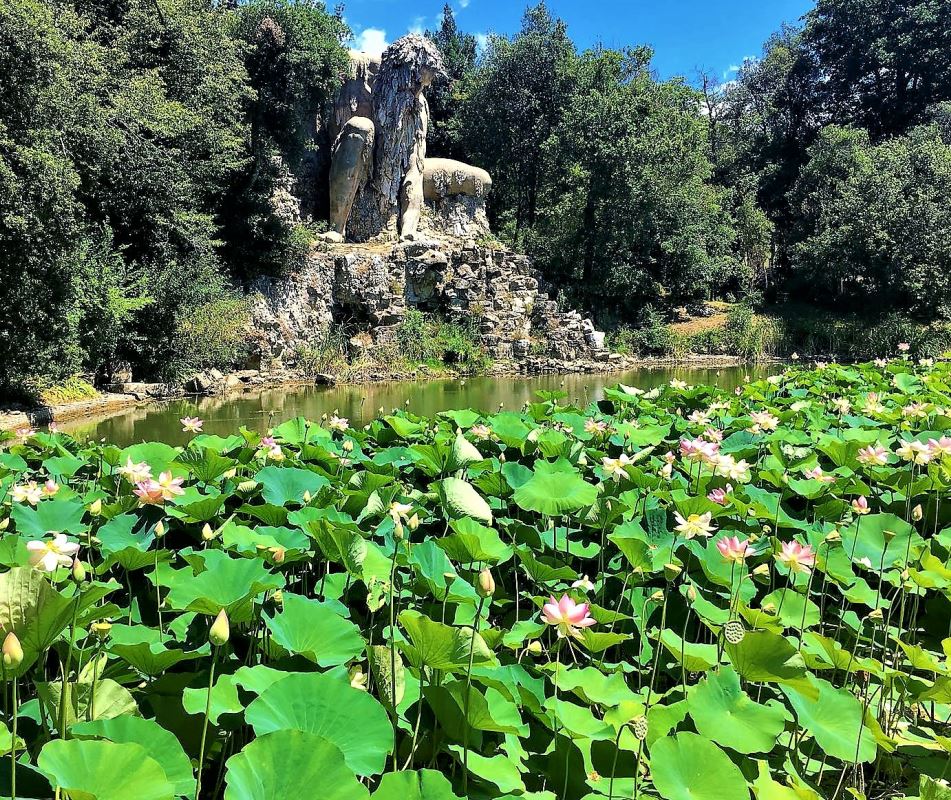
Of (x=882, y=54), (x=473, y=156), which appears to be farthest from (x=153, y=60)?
(x=882, y=54)

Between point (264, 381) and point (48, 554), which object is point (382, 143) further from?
point (48, 554)

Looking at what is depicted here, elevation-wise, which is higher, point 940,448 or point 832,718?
point 940,448

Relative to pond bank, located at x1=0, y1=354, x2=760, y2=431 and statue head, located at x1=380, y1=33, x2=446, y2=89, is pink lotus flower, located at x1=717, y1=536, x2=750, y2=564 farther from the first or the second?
statue head, located at x1=380, y1=33, x2=446, y2=89

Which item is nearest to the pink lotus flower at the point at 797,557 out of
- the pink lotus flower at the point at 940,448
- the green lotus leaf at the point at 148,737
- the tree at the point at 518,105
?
the pink lotus flower at the point at 940,448

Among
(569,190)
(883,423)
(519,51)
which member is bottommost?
(883,423)

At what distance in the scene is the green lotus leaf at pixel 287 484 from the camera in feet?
5.52

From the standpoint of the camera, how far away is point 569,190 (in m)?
23.1

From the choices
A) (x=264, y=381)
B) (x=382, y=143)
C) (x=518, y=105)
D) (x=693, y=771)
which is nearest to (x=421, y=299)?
(x=382, y=143)

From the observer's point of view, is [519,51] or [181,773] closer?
[181,773]

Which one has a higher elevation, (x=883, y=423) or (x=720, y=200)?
(x=720, y=200)

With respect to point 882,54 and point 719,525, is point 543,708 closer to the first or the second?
point 719,525

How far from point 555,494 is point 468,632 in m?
0.66

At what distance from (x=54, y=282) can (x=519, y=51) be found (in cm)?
1933

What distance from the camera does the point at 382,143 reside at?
19.2m
